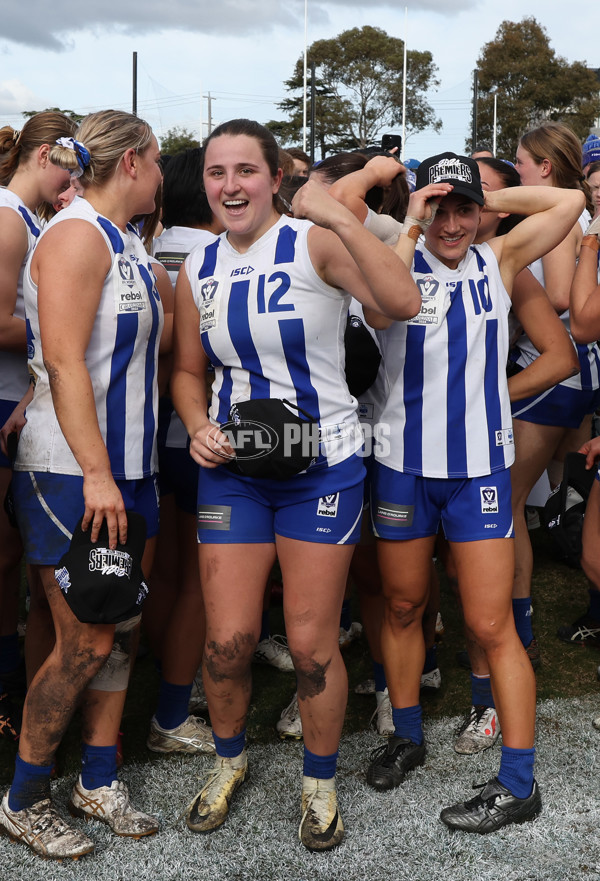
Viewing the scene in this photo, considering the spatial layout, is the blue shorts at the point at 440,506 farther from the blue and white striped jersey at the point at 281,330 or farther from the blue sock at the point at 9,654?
the blue sock at the point at 9,654

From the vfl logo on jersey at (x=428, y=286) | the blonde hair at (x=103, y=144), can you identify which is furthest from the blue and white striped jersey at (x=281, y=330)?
the blonde hair at (x=103, y=144)

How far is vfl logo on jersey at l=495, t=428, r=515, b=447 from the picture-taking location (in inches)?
117

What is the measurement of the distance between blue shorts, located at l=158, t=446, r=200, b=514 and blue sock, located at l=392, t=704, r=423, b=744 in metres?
1.11

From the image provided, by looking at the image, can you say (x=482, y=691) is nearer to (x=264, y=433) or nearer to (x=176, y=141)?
(x=264, y=433)

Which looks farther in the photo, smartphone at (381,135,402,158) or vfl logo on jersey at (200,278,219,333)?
smartphone at (381,135,402,158)

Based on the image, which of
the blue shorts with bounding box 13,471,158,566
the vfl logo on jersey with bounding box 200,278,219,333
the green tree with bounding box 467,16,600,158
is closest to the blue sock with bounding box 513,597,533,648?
the vfl logo on jersey with bounding box 200,278,219,333

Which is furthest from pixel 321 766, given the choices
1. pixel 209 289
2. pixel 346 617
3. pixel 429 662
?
pixel 209 289

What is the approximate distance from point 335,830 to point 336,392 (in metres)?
1.44

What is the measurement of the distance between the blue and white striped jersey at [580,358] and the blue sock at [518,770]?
171cm

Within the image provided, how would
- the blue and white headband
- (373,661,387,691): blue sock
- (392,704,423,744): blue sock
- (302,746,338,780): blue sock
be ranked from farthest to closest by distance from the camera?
(373,661,387,691): blue sock
(392,704,423,744): blue sock
(302,746,338,780): blue sock
the blue and white headband

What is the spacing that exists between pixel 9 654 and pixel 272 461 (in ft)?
6.63

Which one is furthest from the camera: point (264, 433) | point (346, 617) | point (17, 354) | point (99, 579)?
point (346, 617)

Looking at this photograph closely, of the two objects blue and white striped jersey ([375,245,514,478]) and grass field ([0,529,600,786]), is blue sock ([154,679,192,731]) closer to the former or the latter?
grass field ([0,529,600,786])

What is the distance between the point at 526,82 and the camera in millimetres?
38781
